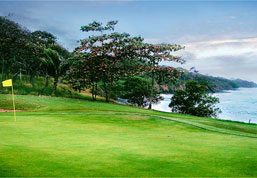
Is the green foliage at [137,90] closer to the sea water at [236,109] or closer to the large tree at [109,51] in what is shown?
the sea water at [236,109]

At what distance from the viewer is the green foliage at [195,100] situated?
130ft

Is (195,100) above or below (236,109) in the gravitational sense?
above

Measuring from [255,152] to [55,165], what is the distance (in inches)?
202

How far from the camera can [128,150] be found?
6262mm

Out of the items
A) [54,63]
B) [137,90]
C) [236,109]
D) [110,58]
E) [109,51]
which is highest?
[109,51]

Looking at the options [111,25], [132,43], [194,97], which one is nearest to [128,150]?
[132,43]

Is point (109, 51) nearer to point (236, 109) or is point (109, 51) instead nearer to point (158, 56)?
point (158, 56)

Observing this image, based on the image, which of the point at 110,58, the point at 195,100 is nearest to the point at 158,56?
the point at 110,58

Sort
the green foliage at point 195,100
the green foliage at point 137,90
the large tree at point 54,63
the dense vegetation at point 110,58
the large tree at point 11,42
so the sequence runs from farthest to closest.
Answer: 1. the green foliage at point 137,90
2. the green foliage at point 195,100
3. the large tree at point 11,42
4. the large tree at point 54,63
5. the dense vegetation at point 110,58

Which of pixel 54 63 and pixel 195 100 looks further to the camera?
pixel 195 100

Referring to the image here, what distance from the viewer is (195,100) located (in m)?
40.7

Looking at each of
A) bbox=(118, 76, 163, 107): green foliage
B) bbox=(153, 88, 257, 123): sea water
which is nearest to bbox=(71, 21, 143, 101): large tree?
bbox=(118, 76, 163, 107): green foliage

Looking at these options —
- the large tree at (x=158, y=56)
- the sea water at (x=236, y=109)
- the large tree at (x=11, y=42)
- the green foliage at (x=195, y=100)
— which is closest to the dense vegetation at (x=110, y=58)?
the large tree at (x=158, y=56)

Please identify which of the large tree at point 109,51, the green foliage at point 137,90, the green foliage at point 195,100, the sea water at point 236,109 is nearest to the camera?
the large tree at point 109,51
